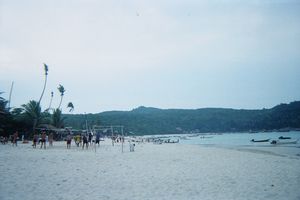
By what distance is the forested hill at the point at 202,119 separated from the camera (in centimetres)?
12498

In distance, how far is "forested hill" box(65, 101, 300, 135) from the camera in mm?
124981

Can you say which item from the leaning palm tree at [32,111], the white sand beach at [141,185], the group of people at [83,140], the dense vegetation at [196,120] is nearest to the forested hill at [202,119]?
the dense vegetation at [196,120]

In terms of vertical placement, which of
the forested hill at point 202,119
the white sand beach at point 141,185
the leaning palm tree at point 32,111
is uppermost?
the forested hill at point 202,119

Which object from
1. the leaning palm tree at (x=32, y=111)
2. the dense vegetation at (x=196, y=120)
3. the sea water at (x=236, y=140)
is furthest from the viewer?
the dense vegetation at (x=196, y=120)

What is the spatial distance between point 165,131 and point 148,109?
77.0ft

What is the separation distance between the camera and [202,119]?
15950 centimetres

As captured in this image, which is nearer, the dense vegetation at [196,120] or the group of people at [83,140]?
the group of people at [83,140]

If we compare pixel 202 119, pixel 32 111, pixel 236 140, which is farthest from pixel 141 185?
pixel 202 119

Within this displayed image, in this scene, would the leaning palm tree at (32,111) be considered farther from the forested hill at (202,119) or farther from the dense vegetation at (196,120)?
the forested hill at (202,119)

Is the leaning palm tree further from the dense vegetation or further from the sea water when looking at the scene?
the dense vegetation

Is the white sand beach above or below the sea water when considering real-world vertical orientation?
below

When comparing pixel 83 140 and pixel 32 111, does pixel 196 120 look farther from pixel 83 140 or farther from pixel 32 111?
pixel 83 140

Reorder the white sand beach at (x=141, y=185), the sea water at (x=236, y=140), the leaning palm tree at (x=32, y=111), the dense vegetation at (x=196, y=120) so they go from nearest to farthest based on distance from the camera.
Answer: the white sand beach at (x=141, y=185), the leaning palm tree at (x=32, y=111), the sea water at (x=236, y=140), the dense vegetation at (x=196, y=120)

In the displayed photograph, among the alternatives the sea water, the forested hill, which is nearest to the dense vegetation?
the forested hill
